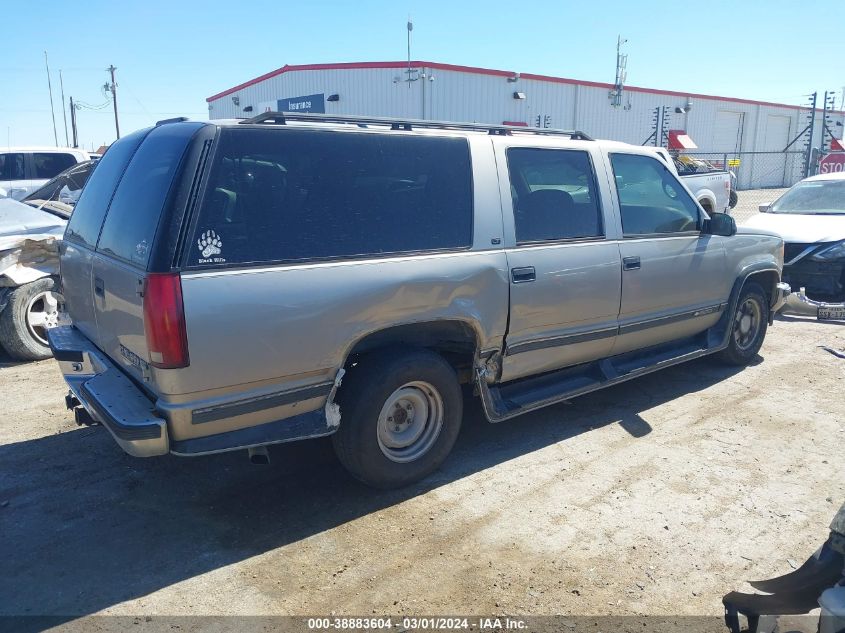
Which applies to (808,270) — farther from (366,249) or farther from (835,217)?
(366,249)

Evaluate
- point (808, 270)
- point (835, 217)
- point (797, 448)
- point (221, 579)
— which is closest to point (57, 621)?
point (221, 579)

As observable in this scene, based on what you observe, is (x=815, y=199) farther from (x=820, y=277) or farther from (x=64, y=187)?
(x=64, y=187)

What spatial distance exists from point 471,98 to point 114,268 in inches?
960

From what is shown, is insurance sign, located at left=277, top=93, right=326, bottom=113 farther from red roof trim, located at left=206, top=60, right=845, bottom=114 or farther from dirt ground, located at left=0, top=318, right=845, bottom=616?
dirt ground, located at left=0, top=318, right=845, bottom=616

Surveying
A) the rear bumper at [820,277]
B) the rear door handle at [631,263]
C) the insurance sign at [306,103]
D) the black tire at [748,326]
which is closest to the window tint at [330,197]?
the rear door handle at [631,263]

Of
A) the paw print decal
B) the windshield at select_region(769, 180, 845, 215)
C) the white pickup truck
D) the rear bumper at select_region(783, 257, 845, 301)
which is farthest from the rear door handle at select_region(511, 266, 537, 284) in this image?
the white pickup truck

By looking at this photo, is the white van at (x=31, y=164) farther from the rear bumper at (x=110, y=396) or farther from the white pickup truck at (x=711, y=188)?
the white pickup truck at (x=711, y=188)

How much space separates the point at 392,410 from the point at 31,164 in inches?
510

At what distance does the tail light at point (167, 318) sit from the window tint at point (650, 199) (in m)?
3.22

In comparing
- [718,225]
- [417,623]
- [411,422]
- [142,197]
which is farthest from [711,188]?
[417,623]

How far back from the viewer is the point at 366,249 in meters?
3.52

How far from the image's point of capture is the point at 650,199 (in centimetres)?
518

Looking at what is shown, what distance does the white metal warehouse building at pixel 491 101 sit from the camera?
2538cm

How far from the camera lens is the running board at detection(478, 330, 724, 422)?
13.9 ft
